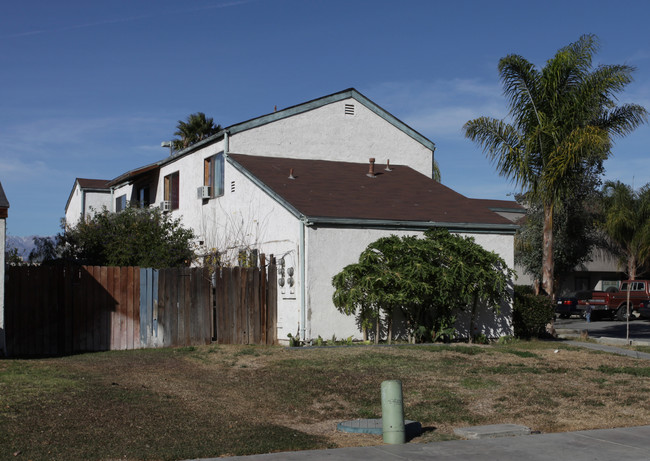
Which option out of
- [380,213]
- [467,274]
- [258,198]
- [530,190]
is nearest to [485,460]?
[467,274]

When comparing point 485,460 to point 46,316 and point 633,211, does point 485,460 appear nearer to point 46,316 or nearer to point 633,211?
point 46,316

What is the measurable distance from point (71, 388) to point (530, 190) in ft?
48.0

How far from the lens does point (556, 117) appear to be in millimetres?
20516

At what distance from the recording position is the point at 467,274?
1684cm

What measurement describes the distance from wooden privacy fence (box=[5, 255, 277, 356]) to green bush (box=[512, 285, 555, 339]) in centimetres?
630

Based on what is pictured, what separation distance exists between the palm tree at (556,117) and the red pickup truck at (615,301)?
15708 millimetres

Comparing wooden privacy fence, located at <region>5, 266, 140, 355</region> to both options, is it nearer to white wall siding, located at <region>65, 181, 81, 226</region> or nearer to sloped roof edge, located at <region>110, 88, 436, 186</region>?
sloped roof edge, located at <region>110, 88, 436, 186</region>

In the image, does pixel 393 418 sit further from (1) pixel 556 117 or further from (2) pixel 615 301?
(2) pixel 615 301

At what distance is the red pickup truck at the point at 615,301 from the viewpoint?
3475cm

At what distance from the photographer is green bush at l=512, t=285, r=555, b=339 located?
61.8 feet

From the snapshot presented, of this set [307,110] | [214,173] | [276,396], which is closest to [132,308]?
[276,396]

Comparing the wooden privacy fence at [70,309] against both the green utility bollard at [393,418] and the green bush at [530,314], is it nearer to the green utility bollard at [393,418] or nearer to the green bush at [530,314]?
the green bush at [530,314]

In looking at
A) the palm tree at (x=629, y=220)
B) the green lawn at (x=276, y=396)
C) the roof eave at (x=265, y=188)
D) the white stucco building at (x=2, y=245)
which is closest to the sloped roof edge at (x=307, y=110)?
the roof eave at (x=265, y=188)

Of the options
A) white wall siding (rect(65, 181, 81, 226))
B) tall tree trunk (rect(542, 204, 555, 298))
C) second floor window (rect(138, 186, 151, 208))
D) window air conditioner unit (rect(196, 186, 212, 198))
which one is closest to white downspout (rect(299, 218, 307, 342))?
window air conditioner unit (rect(196, 186, 212, 198))
